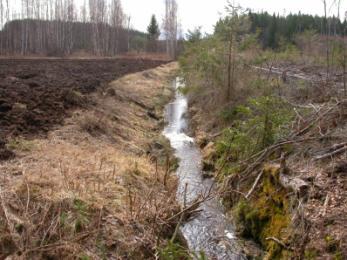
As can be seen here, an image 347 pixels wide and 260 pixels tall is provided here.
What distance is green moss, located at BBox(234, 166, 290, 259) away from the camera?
5.74 m

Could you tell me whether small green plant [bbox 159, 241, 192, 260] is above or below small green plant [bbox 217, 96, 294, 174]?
below

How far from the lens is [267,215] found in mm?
6480

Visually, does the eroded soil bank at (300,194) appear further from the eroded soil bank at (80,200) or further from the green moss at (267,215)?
the eroded soil bank at (80,200)

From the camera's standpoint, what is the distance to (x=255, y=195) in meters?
7.23

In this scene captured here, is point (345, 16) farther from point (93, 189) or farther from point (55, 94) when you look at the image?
point (55, 94)

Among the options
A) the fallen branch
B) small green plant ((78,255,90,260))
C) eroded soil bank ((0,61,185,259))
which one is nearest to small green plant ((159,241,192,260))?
eroded soil bank ((0,61,185,259))

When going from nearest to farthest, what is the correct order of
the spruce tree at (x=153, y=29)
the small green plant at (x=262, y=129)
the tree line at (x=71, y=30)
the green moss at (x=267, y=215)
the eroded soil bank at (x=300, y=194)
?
the eroded soil bank at (x=300, y=194) → the green moss at (x=267, y=215) → the small green plant at (x=262, y=129) → the tree line at (x=71, y=30) → the spruce tree at (x=153, y=29)

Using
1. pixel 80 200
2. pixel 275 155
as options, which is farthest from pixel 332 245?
pixel 80 200

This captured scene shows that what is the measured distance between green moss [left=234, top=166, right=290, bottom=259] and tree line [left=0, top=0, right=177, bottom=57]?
4358cm

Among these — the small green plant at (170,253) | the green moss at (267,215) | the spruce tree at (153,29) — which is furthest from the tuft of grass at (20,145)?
the spruce tree at (153,29)

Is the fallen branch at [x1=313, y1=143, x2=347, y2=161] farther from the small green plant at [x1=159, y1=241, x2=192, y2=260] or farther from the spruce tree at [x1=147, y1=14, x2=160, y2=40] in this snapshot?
the spruce tree at [x1=147, y1=14, x2=160, y2=40]

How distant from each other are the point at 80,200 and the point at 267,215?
2.96 metres

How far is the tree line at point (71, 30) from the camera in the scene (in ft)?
162

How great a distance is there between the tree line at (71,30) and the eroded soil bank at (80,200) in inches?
1590
